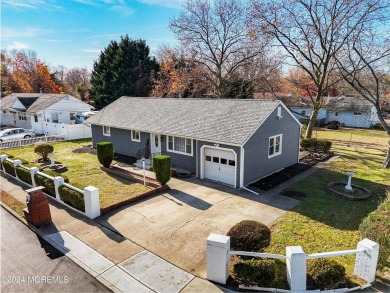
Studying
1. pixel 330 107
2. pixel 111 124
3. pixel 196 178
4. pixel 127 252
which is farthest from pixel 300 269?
pixel 330 107

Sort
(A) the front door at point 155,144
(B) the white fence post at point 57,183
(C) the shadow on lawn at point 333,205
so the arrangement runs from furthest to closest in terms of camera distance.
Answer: (A) the front door at point 155,144, (B) the white fence post at point 57,183, (C) the shadow on lawn at point 333,205

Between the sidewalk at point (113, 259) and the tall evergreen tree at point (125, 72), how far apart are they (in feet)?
108

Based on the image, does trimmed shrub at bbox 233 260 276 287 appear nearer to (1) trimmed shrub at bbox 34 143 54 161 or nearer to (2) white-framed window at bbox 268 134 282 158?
(2) white-framed window at bbox 268 134 282 158

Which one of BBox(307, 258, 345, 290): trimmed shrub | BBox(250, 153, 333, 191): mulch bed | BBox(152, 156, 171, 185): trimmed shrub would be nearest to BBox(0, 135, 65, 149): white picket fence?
BBox(152, 156, 171, 185): trimmed shrub

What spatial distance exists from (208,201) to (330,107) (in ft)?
125

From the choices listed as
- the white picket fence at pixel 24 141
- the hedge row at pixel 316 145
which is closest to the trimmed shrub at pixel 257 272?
the hedge row at pixel 316 145

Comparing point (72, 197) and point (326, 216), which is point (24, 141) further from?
point (326, 216)

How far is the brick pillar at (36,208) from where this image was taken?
10.1 metres

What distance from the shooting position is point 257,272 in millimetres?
6508

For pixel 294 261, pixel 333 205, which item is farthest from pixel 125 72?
pixel 294 261

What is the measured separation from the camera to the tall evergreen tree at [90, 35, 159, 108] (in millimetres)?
41344

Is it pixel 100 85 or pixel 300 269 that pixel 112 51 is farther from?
pixel 300 269

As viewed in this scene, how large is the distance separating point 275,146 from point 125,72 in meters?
31.5

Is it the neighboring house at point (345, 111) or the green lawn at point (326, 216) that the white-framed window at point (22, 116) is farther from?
the neighboring house at point (345, 111)
